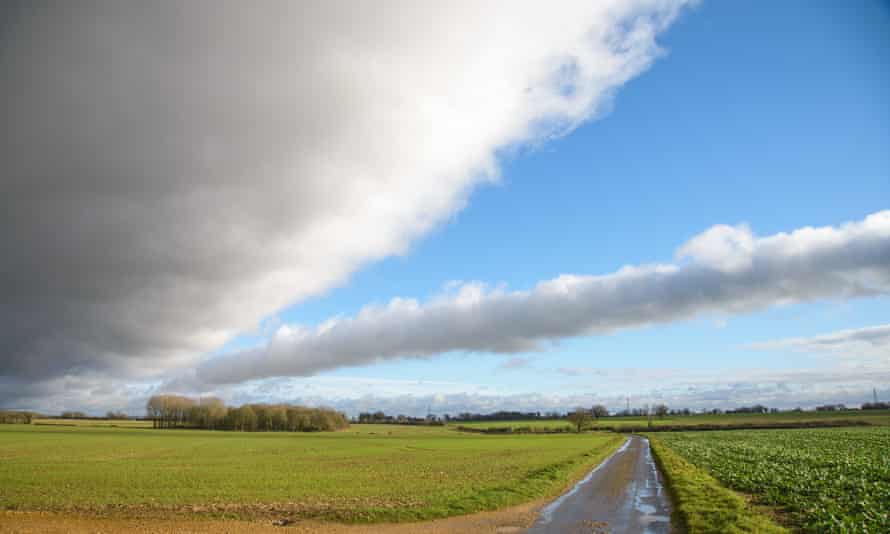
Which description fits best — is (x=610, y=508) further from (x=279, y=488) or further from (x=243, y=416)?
(x=243, y=416)

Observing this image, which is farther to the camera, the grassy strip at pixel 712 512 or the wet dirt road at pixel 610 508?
the wet dirt road at pixel 610 508

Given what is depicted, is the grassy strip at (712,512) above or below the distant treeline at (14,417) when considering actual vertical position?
above

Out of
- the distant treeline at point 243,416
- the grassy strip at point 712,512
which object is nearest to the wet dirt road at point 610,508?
the grassy strip at point 712,512

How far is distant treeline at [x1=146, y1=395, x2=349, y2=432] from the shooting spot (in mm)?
174613

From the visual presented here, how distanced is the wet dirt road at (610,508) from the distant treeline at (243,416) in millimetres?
155570

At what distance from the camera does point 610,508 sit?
23125 millimetres

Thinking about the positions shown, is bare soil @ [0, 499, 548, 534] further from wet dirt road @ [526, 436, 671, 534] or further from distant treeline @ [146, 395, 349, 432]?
distant treeline @ [146, 395, 349, 432]

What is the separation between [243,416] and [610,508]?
6827 inches

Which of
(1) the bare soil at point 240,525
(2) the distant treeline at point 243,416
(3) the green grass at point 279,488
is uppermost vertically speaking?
(1) the bare soil at point 240,525

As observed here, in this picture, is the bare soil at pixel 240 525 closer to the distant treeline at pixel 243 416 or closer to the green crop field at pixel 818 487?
the green crop field at pixel 818 487

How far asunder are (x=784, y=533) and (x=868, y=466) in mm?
24315

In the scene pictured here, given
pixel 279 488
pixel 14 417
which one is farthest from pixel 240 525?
pixel 14 417

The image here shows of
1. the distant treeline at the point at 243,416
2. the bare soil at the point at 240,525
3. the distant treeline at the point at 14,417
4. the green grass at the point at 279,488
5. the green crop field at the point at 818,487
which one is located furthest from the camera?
the distant treeline at the point at 243,416

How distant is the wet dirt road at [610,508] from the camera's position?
18891 millimetres
